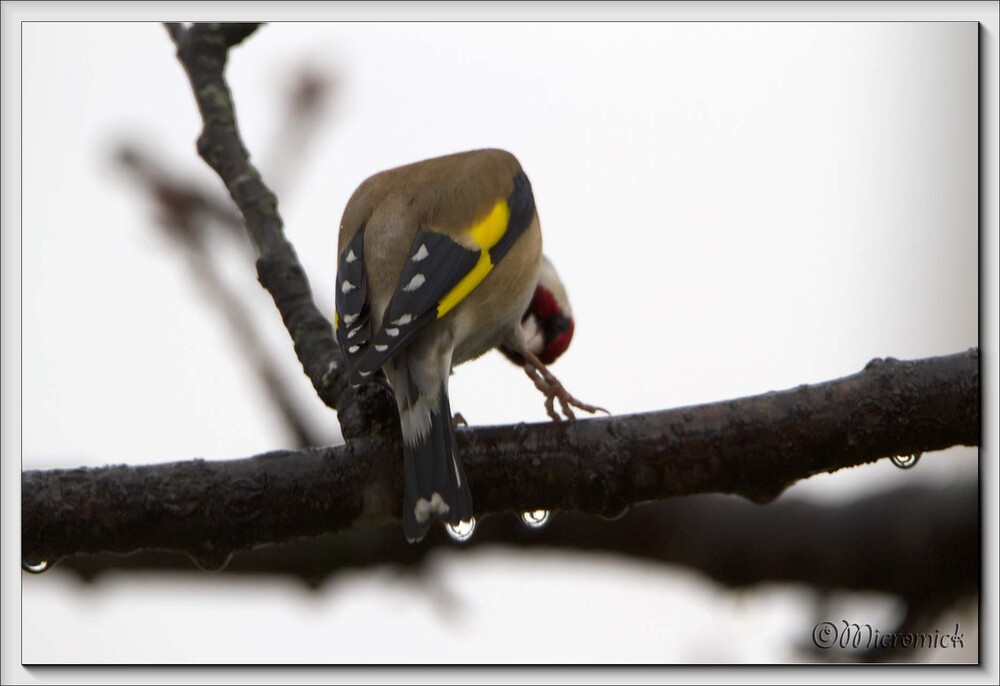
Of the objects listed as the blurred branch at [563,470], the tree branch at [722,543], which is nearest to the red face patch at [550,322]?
the tree branch at [722,543]

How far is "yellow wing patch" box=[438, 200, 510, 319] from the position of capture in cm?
184

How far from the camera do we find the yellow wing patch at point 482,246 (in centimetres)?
184

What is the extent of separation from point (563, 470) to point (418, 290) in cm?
39

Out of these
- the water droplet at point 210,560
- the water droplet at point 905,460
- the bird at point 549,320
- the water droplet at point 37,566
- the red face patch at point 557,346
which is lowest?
the water droplet at point 37,566

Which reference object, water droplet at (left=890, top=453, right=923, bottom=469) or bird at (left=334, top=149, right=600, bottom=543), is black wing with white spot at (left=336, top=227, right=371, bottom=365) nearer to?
bird at (left=334, top=149, right=600, bottom=543)

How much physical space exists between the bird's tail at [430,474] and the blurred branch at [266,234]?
0.09 m

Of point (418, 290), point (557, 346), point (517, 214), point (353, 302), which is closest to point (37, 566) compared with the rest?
point (353, 302)

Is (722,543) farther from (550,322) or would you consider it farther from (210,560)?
(210,560)

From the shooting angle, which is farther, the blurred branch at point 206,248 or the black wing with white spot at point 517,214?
the blurred branch at point 206,248

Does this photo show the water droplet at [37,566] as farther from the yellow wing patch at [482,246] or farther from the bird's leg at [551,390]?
the bird's leg at [551,390]

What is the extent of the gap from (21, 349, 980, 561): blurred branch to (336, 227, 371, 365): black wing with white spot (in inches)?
6.8

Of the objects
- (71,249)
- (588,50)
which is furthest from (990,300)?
(71,249)

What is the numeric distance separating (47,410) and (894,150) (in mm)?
1868
